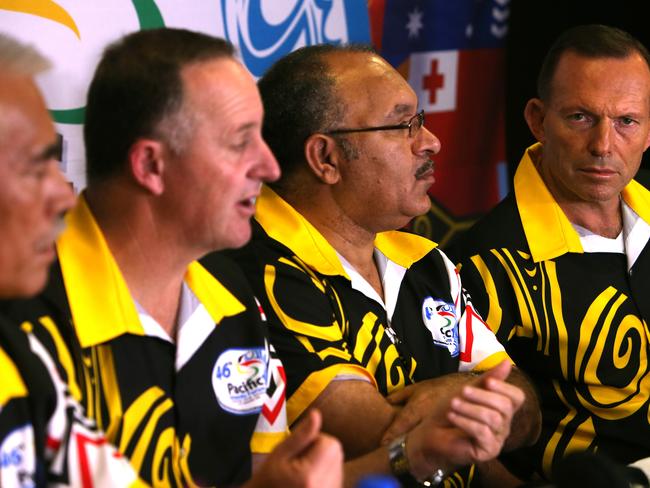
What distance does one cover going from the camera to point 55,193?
131 cm

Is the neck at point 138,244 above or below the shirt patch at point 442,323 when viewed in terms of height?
above

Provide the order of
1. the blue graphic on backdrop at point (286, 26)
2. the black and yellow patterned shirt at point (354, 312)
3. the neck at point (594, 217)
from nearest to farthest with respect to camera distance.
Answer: the black and yellow patterned shirt at point (354, 312) < the neck at point (594, 217) < the blue graphic on backdrop at point (286, 26)

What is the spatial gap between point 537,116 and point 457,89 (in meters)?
1.11

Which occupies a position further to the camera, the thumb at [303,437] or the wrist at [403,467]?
the wrist at [403,467]

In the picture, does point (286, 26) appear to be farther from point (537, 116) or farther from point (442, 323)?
point (442, 323)

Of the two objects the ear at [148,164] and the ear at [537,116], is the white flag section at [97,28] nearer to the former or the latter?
the ear at [148,164]

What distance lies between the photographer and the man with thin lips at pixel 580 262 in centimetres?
224

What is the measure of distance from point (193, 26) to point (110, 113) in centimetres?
100

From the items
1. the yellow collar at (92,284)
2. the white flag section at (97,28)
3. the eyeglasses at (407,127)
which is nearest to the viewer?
the yellow collar at (92,284)

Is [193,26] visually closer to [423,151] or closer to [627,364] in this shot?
[423,151]

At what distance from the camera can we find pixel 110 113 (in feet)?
5.25

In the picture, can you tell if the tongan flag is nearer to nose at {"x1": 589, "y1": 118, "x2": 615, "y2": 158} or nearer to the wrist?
nose at {"x1": 589, "y1": 118, "x2": 615, "y2": 158}

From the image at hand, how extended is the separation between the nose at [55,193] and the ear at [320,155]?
797mm

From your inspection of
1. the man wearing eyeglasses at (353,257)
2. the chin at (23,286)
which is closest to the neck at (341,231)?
the man wearing eyeglasses at (353,257)
